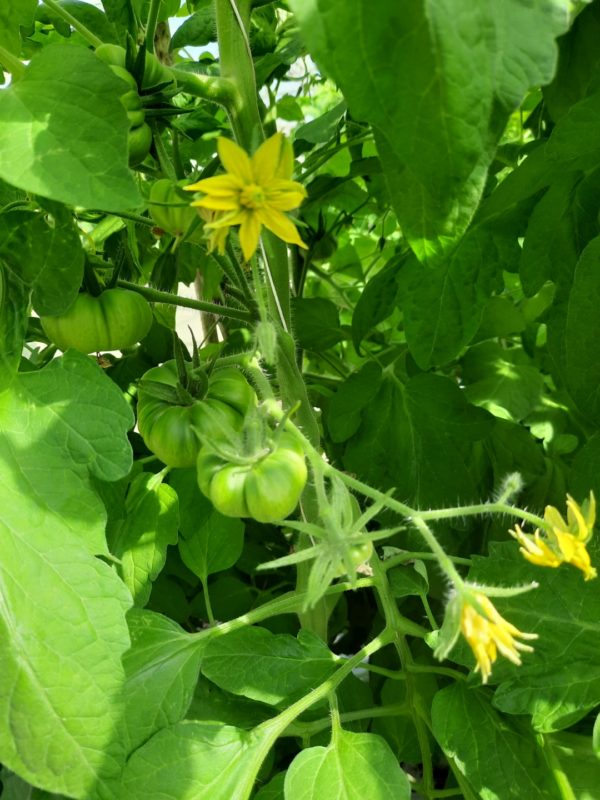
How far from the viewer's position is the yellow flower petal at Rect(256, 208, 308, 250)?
53 centimetres

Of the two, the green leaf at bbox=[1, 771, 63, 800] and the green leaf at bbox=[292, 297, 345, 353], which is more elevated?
the green leaf at bbox=[292, 297, 345, 353]

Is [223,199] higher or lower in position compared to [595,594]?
higher

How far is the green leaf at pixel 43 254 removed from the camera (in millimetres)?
644

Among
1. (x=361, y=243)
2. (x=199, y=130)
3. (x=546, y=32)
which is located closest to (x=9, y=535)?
(x=546, y=32)

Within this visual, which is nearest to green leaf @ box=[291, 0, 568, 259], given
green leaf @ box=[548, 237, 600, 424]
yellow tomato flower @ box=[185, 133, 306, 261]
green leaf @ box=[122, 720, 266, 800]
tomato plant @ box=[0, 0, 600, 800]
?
tomato plant @ box=[0, 0, 600, 800]

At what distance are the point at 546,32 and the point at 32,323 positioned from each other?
660mm

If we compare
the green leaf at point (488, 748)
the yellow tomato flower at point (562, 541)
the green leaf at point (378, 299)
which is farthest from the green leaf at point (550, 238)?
the green leaf at point (488, 748)

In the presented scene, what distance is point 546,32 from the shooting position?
41 cm

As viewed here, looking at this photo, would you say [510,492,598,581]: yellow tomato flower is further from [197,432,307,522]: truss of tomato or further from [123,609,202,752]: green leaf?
[123,609,202,752]: green leaf

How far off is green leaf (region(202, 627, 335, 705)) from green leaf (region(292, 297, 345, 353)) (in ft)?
1.50

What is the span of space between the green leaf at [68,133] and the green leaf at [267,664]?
0.50m

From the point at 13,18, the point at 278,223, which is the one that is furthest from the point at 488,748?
the point at 13,18

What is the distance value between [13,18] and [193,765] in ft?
2.38

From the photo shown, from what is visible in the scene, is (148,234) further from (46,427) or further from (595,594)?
(595,594)
